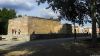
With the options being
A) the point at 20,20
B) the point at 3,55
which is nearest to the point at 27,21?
the point at 20,20

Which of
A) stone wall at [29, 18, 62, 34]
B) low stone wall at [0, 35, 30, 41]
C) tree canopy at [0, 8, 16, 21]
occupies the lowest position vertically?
low stone wall at [0, 35, 30, 41]

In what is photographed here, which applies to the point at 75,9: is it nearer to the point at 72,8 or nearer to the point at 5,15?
the point at 72,8

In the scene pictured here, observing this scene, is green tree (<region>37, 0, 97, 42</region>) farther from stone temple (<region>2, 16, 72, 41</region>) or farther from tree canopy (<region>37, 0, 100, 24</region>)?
stone temple (<region>2, 16, 72, 41</region>)

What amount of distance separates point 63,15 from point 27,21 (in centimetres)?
4725

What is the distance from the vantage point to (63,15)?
32.8 meters

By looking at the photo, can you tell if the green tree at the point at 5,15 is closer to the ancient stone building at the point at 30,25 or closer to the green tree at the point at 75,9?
the ancient stone building at the point at 30,25

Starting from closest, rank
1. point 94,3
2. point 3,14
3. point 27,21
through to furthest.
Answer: point 94,3
point 27,21
point 3,14

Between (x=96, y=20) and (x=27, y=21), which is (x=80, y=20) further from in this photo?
(x=27, y=21)

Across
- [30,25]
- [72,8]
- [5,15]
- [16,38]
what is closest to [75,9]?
[72,8]

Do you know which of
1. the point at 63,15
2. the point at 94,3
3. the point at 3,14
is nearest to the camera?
the point at 94,3

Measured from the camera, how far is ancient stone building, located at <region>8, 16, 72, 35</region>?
262 feet

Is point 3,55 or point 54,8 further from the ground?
point 54,8

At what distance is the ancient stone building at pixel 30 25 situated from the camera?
79938mm

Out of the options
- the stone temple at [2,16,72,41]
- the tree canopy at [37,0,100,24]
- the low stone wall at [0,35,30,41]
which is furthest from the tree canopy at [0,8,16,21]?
the tree canopy at [37,0,100,24]
